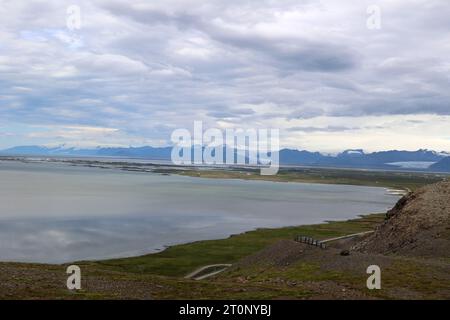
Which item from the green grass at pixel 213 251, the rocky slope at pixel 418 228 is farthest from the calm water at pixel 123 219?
the rocky slope at pixel 418 228

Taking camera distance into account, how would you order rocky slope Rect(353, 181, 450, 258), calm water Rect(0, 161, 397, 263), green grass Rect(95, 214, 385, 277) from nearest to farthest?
rocky slope Rect(353, 181, 450, 258), green grass Rect(95, 214, 385, 277), calm water Rect(0, 161, 397, 263)

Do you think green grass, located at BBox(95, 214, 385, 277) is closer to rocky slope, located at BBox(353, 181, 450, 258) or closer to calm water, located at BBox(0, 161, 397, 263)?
calm water, located at BBox(0, 161, 397, 263)

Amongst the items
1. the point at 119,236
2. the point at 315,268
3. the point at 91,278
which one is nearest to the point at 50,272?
the point at 91,278

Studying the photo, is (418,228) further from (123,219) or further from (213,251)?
(123,219)

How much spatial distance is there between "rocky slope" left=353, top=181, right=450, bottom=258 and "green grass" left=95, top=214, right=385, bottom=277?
23.7 metres

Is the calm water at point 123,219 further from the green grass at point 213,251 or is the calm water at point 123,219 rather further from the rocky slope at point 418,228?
the rocky slope at point 418,228

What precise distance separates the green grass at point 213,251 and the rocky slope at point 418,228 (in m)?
23.7

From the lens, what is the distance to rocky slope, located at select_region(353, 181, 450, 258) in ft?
211

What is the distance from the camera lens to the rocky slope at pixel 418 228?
64.2m

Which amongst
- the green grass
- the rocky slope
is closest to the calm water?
the green grass

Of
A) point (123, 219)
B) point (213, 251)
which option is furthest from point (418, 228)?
point (123, 219)

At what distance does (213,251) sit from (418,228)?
122 feet

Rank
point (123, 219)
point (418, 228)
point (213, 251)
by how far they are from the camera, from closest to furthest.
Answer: point (418, 228)
point (213, 251)
point (123, 219)

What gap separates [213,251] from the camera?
291 ft
